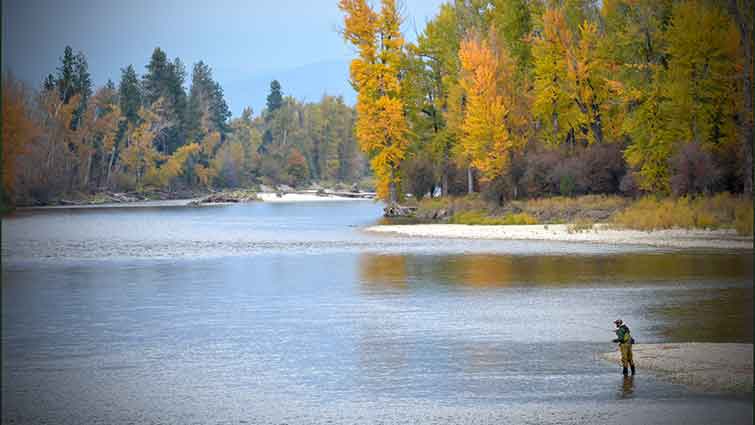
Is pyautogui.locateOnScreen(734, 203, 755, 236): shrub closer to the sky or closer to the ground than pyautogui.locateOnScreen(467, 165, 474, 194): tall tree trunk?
closer to the ground

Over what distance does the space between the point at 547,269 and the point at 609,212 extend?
20129 mm

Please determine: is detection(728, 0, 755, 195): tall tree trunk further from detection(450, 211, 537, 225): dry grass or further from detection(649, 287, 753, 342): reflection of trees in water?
detection(649, 287, 753, 342): reflection of trees in water

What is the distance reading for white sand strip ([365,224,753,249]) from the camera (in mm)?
41156

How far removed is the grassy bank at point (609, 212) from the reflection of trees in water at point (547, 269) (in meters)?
8.33

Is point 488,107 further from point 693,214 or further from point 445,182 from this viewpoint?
point 693,214

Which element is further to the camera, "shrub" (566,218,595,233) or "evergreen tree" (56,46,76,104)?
"evergreen tree" (56,46,76,104)

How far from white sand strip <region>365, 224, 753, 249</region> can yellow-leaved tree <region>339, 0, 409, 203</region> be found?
549 inches

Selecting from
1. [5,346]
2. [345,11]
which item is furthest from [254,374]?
[345,11]

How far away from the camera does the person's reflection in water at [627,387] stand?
50.7ft

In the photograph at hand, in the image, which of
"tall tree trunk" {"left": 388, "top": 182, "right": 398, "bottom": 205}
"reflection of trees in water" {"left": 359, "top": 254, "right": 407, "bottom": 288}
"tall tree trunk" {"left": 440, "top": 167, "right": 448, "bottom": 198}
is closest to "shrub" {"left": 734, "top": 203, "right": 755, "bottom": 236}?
"reflection of trees in water" {"left": 359, "top": 254, "right": 407, "bottom": 288}

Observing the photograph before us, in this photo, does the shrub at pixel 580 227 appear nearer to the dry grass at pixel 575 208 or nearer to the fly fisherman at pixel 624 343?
the dry grass at pixel 575 208

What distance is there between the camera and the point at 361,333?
21.5 m

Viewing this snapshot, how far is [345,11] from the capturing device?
237 ft

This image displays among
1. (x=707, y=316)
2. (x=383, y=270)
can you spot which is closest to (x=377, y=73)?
(x=383, y=270)
